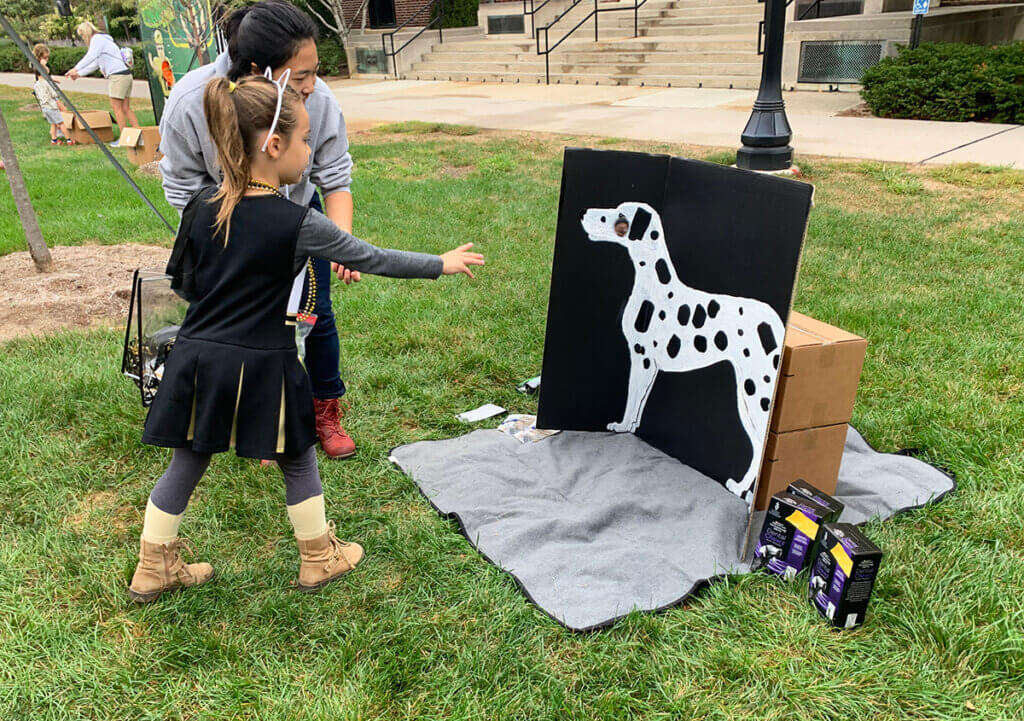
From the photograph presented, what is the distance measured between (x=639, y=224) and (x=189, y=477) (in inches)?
74.7

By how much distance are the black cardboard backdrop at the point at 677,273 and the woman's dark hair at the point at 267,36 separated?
1.09 m

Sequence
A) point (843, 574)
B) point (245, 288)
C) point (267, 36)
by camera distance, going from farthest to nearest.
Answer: point (267, 36) < point (843, 574) < point (245, 288)

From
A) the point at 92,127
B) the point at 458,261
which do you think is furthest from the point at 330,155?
the point at 92,127

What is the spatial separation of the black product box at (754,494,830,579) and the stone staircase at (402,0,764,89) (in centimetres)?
1297

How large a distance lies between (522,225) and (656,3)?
13.9 metres

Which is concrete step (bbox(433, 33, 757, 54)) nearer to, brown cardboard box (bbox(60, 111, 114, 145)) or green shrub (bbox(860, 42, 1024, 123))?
green shrub (bbox(860, 42, 1024, 123))

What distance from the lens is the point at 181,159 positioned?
2.80 m

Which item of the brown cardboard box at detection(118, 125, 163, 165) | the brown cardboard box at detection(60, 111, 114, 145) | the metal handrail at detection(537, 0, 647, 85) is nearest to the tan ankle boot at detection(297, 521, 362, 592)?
the brown cardboard box at detection(118, 125, 163, 165)

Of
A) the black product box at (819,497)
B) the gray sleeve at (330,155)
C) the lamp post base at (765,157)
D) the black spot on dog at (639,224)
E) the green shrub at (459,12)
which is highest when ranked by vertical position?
the green shrub at (459,12)

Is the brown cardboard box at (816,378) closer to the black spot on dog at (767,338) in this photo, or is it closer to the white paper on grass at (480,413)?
the black spot on dog at (767,338)

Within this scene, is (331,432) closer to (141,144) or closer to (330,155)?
(330,155)

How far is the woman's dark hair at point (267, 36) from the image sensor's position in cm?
258

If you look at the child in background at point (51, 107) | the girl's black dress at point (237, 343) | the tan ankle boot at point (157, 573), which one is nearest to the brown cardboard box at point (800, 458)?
the girl's black dress at point (237, 343)

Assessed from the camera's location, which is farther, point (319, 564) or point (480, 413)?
point (480, 413)
